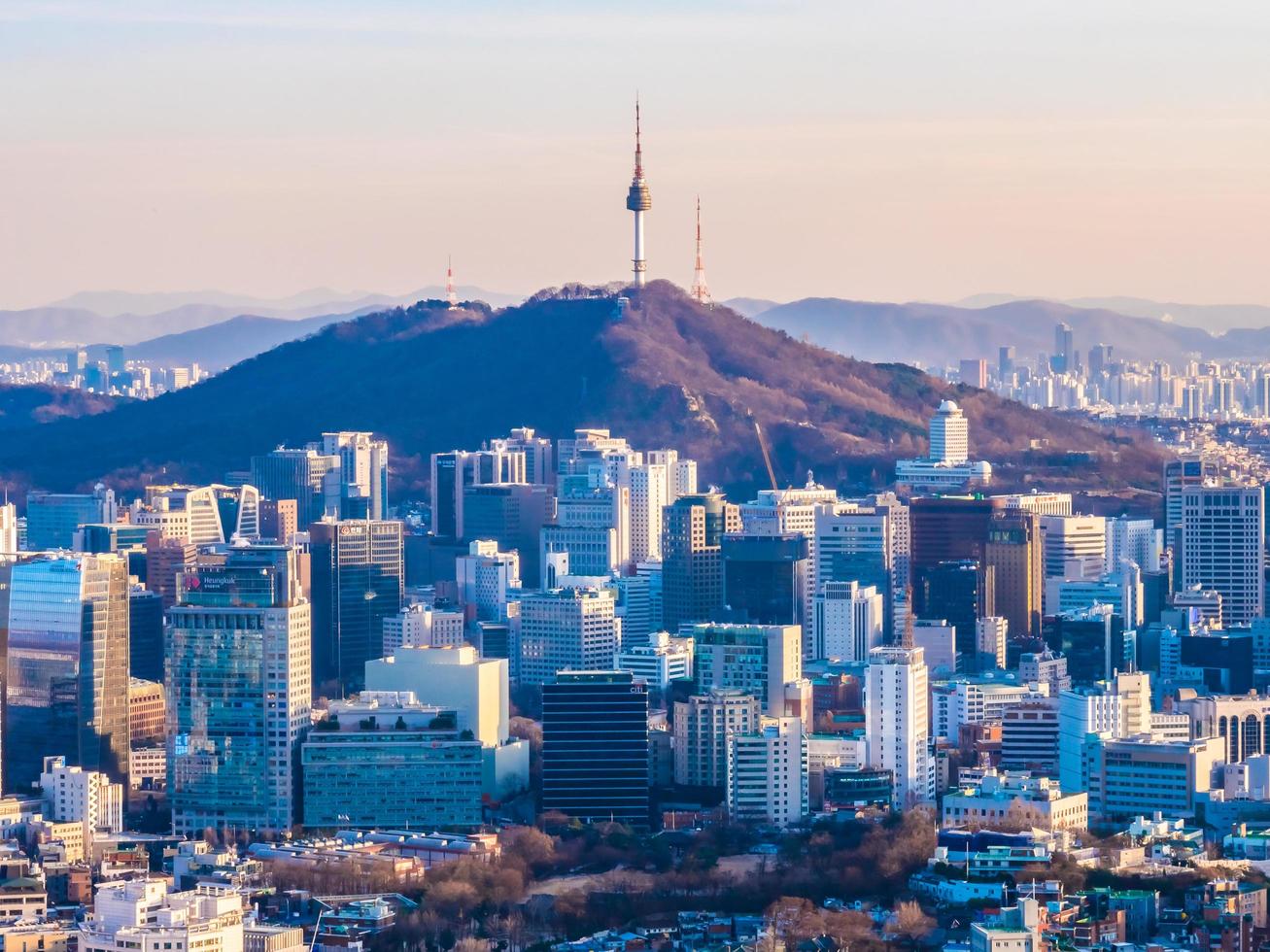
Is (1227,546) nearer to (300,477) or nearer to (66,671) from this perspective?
(66,671)

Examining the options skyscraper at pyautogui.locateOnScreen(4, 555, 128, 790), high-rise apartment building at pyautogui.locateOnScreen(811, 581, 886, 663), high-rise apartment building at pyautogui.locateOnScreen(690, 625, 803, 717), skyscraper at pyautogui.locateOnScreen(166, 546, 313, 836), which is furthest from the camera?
high-rise apartment building at pyautogui.locateOnScreen(811, 581, 886, 663)

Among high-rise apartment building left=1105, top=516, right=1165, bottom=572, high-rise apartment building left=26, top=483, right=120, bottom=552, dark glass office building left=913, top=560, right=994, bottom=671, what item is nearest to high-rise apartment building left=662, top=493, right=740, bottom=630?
dark glass office building left=913, top=560, right=994, bottom=671

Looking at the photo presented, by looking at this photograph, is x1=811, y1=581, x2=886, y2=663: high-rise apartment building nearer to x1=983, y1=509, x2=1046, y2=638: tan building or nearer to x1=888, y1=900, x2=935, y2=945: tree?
x1=983, y1=509, x2=1046, y2=638: tan building

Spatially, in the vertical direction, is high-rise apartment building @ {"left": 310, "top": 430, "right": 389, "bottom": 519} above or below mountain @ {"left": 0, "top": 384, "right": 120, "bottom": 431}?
below

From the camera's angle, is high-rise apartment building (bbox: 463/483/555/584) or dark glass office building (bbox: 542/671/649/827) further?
high-rise apartment building (bbox: 463/483/555/584)

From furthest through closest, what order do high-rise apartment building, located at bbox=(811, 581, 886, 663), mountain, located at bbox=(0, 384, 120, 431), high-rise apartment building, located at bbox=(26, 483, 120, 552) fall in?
mountain, located at bbox=(0, 384, 120, 431) < high-rise apartment building, located at bbox=(26, 483, 120, 552) < high-rise apartment building, located at bbox=(811, 581, 886, 663)

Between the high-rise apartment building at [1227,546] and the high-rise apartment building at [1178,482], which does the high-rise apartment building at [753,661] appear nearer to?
the high-rise apartment building at [1227,546]

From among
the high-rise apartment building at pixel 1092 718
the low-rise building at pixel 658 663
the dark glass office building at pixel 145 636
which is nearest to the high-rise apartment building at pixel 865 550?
the low-rise building at pixel 658 663
